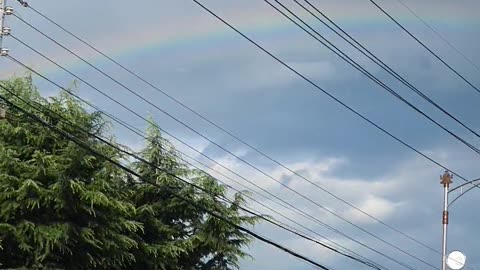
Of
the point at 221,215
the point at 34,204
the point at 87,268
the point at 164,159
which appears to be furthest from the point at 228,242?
the point at 34,204

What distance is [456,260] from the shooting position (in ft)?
106

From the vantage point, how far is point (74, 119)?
30750 mm

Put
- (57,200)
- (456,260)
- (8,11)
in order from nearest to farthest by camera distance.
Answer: (8,11)
(57,200)
(456,260)

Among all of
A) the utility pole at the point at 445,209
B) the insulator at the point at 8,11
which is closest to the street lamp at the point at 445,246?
the utility pole at the point at 445,209

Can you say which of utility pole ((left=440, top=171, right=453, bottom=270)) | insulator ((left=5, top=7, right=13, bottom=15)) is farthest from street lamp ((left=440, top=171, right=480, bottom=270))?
insulator ((left=5, top=7, right=13, bottom=15))

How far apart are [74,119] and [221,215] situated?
640 cm

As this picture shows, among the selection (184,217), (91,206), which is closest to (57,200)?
(91,206)

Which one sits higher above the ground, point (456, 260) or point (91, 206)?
point (456, 260)

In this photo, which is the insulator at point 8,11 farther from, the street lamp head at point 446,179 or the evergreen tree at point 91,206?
the street lamp head at point 446,179

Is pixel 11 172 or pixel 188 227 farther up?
pixel 188 227

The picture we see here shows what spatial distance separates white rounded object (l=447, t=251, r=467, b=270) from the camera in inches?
1262

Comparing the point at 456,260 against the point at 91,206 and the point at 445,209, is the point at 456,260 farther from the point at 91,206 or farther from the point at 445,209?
the point at 91,206

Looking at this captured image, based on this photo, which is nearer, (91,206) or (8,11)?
(8,11)

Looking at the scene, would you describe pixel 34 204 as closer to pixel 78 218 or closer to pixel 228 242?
pixel 78 218
